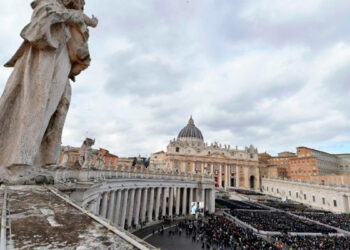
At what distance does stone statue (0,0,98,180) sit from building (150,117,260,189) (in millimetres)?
96838

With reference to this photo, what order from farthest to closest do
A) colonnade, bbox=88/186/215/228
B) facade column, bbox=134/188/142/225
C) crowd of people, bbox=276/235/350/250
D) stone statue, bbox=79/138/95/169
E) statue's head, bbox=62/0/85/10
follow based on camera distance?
facade column, bbox=134/188/142/225 < colonnade, bbox=88/186/215/228 < crowd of people, bbox=276/235/350/250 < stone statue, bbox=79/138/95/169 < statue's head, bbox=62/0/85/10

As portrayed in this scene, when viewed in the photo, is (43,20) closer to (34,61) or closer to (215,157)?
(34,61)

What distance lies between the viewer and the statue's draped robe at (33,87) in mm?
6840

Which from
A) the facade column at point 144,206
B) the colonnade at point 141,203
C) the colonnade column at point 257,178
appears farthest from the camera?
the colonnade column at point 257,178

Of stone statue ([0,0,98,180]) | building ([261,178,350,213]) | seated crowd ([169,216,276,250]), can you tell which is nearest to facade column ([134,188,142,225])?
seated crowd ([169,216,276,250])

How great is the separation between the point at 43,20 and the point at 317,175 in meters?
100.0

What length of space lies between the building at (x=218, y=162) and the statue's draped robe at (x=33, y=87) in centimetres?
9718

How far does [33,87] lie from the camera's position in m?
7.20

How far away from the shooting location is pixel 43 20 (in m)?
6.97

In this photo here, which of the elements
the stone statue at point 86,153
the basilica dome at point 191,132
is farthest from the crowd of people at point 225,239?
the basilica dome at point 191,132

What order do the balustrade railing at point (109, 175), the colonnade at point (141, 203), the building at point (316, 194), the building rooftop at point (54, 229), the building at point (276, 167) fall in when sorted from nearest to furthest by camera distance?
the building rooftop at point (54, 229), the balustrade railing at point (109, 175), the colonnade at point (141, 203), the building at point (316, 194), the building at point (276, 167)

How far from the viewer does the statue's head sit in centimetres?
855

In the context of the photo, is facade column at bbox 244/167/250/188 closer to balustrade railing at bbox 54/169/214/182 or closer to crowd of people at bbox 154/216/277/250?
balustrade railing at bbox 54/169/214/182

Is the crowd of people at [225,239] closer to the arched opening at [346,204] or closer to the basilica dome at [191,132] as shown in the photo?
the arched opening at [346,204]
